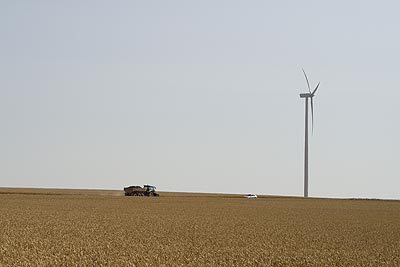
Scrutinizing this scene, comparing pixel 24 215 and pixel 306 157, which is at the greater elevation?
pixel 306 157

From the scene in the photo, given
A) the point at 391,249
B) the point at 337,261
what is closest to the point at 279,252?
the point at 337,261

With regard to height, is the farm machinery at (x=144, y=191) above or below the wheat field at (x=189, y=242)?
above

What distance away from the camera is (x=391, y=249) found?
1254 inches

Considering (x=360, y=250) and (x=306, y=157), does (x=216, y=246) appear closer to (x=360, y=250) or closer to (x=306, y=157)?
(x=360, y=250)

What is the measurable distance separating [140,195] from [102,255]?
3176 inches

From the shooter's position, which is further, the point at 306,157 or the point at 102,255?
the point at 306,157

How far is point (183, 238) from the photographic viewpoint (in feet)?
114

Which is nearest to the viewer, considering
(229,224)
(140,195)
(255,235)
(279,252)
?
(279,252)

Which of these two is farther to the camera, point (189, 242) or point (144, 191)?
point (144, 191)

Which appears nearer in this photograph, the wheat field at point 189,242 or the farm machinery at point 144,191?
the wheat field at point 189,242

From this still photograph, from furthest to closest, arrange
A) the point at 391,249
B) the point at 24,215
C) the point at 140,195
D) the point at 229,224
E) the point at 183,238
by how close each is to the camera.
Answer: the point at 140,195 < the point at 24,215 < the point at 229,224 < the point at 183,238 < the point at 391,249

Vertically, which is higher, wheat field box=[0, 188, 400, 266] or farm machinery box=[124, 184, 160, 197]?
farm machinery box=[124, 184, 160, 197]

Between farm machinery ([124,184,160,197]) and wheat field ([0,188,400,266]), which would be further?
farm machinery ([124,184,160,197])

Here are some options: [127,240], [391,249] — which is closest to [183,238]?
[127,240]
